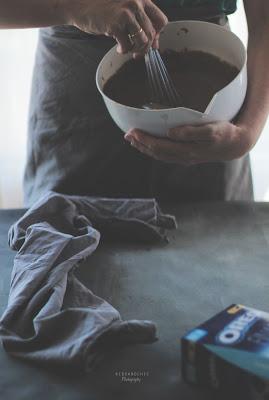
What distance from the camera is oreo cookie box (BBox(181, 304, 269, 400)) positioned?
0.52 meters

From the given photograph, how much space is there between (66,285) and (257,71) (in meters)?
0.41

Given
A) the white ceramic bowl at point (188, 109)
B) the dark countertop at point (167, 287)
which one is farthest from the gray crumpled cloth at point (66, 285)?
the white ceramic bowl at point (188, 109)

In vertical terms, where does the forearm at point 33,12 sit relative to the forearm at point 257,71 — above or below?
above

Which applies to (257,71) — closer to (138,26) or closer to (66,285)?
(138,26)

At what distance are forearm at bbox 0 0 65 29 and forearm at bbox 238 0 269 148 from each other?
0.87 feet

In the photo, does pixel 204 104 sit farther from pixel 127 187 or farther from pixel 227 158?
pixel 127 187

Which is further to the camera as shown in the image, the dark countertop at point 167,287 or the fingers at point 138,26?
the fingers at point 138,26

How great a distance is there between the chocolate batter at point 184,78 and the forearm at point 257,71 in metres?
0.06

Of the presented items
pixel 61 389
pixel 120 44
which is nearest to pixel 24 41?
pixel 120 44

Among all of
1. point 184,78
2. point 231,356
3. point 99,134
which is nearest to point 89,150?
point 99,134

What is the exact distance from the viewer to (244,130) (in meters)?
0.80

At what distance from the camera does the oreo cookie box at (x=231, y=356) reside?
520 millimetres

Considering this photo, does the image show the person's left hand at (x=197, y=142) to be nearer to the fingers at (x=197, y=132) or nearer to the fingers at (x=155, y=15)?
the fingers at (x=197, y=132)

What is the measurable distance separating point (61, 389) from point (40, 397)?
0.02m
